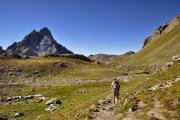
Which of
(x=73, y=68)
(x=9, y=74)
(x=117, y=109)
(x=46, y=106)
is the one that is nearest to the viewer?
(x=117, y=109)

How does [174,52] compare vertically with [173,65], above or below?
above

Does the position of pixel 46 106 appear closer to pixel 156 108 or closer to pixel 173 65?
pixel 173 65

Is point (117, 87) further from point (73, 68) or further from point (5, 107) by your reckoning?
point (73, 68)

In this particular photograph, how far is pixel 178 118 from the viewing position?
28188mm

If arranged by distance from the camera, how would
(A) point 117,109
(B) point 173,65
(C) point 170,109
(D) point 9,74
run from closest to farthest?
(C) point 170,109, (A) point 117,109, (B) point 173,65, (D) point 9,74

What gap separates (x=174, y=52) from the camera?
17775 centimetres

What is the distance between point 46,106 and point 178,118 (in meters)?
34.6

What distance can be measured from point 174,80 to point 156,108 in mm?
8928

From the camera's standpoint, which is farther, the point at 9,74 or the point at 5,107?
the point at 9,74

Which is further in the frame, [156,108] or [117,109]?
[117,109]

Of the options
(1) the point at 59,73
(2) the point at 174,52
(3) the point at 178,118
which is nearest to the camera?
(3) the point at 178,118

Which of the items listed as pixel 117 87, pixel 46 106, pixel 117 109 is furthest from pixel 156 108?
pixel 46 106

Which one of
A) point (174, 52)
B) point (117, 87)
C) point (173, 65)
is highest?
point (174, 52)

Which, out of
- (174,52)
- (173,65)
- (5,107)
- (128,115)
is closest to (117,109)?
(128,115)
